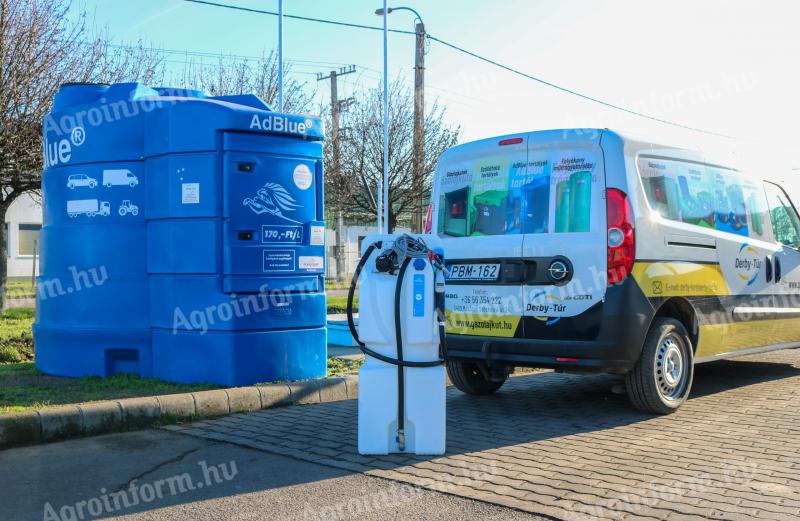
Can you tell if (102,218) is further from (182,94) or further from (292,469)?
(292,469)

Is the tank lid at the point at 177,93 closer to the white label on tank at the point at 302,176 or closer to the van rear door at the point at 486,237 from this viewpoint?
the white label on tank at the point at 302,176

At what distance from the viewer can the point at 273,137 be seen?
7438mm

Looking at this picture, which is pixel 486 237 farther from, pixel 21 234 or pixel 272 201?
pixel 21 234

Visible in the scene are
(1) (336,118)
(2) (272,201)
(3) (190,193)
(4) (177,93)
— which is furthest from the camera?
(1) (336,118)

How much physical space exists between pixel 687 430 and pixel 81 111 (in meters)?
6.33

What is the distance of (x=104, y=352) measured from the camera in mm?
7531

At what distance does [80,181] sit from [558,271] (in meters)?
4.79

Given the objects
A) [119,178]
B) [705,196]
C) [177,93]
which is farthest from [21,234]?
[705,196]

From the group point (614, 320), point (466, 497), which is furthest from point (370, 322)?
point (614, 320)

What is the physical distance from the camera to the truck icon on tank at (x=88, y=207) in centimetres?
762

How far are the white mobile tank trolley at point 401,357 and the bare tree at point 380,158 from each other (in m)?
21.1

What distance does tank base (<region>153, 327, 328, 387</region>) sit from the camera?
714 centimetres

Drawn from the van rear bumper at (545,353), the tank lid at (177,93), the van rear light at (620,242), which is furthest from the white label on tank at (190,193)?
the van rear light at (620,242)

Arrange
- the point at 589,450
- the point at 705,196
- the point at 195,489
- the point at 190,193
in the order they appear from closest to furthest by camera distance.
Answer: the point at 195,489 < the point at 589,450 < the point at 705,196 < the point at 190,193
